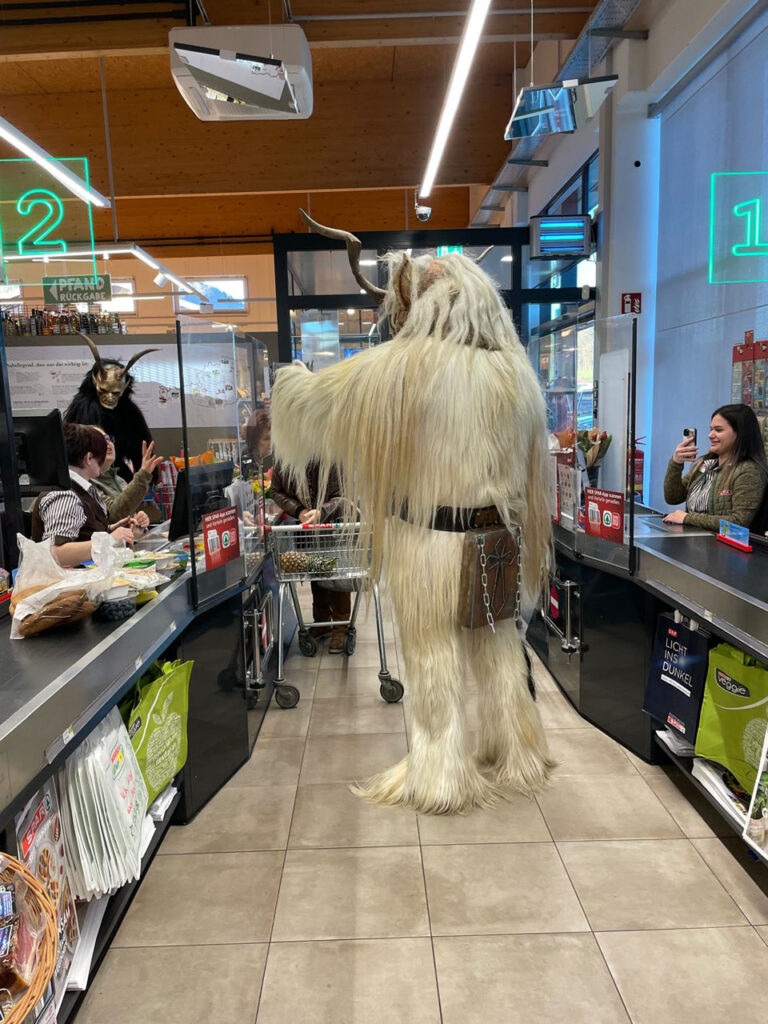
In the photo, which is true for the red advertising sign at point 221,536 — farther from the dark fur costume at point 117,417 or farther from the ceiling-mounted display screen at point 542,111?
the ceiling-mounted display screen at point 542,111

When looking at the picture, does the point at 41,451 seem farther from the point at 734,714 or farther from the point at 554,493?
the point at 734,714

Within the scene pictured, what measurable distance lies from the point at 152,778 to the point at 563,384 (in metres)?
2.39

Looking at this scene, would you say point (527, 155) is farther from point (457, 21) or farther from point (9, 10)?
point (9, 10)

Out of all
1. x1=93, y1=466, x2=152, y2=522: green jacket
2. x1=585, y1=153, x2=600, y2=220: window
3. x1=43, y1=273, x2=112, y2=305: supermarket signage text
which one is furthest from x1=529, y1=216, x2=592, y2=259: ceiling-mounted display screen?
x1=93, y1=466, x2=152, y2=522: green jacket

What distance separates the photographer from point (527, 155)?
7.88 meters

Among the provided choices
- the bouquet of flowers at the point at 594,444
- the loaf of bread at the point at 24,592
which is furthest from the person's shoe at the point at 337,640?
the loaf of bread at the point at 24,592

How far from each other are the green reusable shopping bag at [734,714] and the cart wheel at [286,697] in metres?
1.89

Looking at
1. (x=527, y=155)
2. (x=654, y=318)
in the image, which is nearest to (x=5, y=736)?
(x=654, y=318)

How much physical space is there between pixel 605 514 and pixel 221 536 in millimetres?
1510

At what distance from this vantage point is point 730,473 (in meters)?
2.99

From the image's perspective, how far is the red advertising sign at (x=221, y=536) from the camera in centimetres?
251

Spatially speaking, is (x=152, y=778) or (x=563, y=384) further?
(x=563, y=384)

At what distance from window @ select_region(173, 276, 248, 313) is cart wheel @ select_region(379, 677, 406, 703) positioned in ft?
32.3

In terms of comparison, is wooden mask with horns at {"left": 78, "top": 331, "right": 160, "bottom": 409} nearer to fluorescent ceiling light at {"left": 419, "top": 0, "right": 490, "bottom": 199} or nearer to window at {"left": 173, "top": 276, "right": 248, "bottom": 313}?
fluorescent ceiling light at {"left": 419, "top": 0, "right": 490, "bottom": 199}
